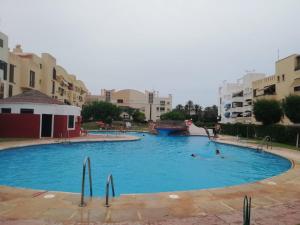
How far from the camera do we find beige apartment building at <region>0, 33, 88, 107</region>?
3117 centimetres

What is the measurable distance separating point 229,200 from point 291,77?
107ft

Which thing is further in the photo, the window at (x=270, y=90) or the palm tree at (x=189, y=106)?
the palm tree at (x=189, y=106)

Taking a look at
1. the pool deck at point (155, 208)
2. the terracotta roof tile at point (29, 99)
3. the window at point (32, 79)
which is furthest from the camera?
the window at point (32, 79)

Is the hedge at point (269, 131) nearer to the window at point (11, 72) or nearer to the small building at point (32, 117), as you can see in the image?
the small building at point (32, 117)

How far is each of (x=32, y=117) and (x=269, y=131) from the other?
22.9 m

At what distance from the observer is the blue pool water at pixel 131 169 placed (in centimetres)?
1175

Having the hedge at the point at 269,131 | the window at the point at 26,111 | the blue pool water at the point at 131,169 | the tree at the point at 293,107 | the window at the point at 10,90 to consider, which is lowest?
the blue pool water at the point at 131,169

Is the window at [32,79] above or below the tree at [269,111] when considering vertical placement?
above

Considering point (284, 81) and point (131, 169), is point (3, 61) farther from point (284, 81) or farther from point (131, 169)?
point (284, 81)

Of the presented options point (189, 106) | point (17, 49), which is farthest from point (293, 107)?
point (189, 106)

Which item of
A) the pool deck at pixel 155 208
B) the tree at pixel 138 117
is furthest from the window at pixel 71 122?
the tree at pixel 138 117

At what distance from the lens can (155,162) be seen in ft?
56.2

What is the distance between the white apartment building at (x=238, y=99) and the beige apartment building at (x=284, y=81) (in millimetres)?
10598

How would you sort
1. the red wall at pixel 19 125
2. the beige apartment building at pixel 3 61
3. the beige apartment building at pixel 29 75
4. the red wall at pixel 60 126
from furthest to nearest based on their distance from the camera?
1. the beige apartment building at pixel 29 75
2. the beige apartment building at pixel 3 61
3. the red wall at pixel 60 126
4. the red wall at pixel 19 125
